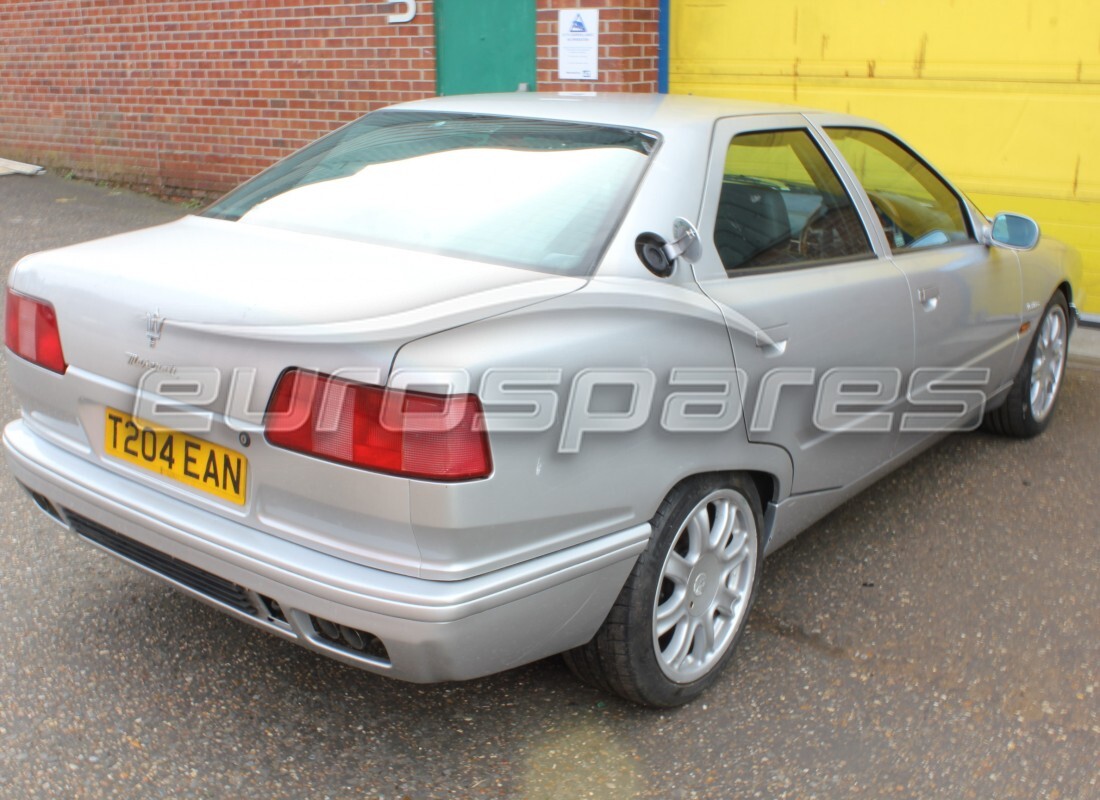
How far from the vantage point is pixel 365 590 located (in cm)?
222

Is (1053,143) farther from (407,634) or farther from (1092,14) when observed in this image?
(407,634)

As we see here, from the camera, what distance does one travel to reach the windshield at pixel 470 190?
273cm

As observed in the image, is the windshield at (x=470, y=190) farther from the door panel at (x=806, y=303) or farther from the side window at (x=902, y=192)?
the side window at (x=902, y=192)

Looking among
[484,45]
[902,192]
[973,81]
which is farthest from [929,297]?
[484,45]

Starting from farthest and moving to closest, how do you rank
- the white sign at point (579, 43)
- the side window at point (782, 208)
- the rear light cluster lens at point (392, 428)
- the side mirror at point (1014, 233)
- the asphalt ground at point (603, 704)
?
the white sign at point (579, 43)
the side mirror at point (1014, 233)
the side window at point (782, 208)
the asphalt ground at point (603, 704)
the rear light cluster lens at point (392, 428)

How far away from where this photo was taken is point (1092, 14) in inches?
244

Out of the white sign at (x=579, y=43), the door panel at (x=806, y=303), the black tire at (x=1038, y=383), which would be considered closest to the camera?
the door panel at (x=806, y=303)

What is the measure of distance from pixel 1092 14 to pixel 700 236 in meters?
4.55

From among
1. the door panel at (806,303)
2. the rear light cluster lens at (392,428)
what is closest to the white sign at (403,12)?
the door panel at (806,303)

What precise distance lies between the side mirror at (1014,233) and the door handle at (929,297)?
0.52m

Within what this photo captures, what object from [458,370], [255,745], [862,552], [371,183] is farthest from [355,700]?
[862,552]

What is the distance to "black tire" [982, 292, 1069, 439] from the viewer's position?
470 cm

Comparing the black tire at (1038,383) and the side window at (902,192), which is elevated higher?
the side window at (902,192)

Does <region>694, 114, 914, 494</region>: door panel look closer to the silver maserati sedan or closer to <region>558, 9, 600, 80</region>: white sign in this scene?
the silver maserati sedan
